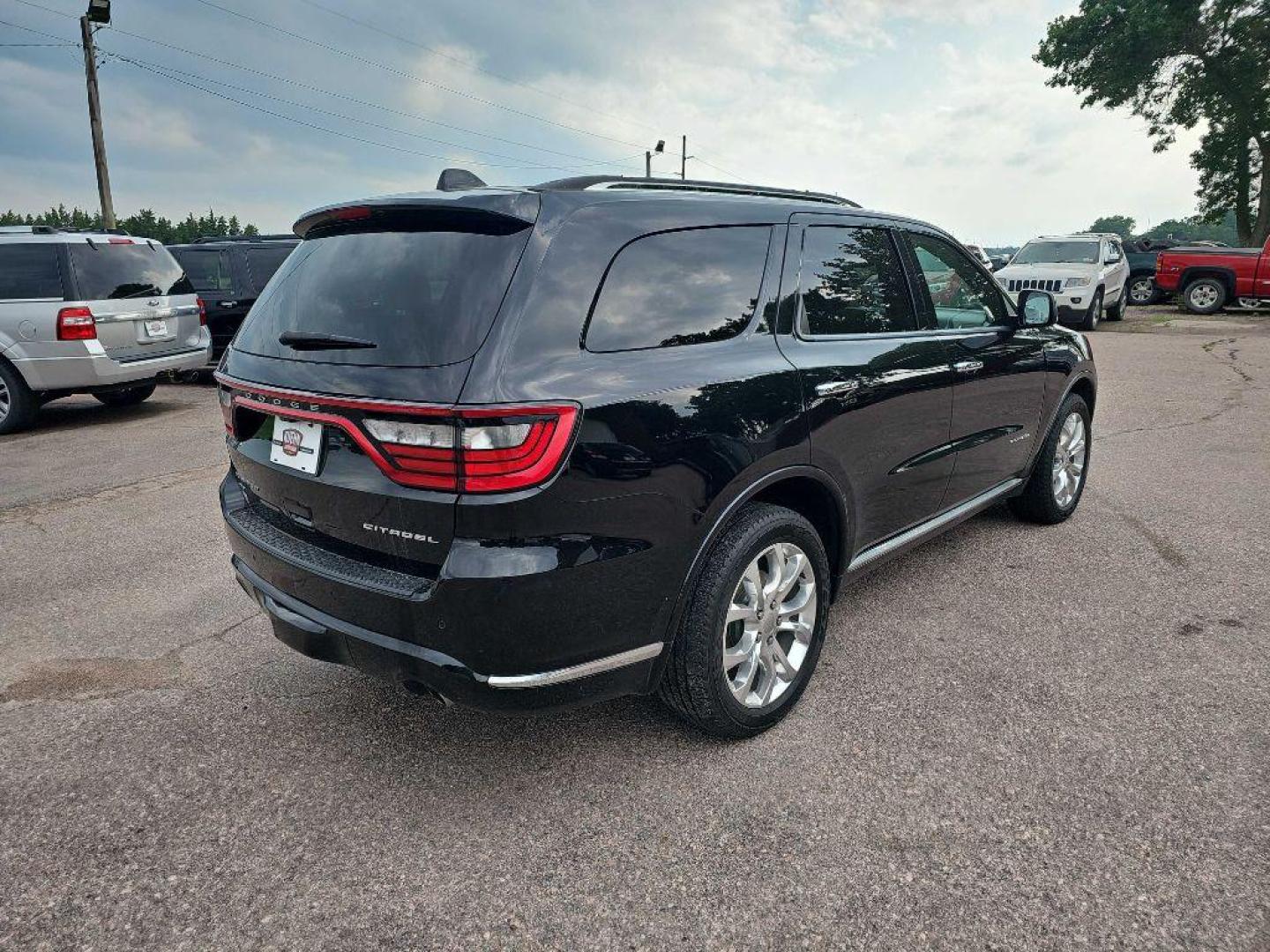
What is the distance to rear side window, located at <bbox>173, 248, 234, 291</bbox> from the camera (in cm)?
1060

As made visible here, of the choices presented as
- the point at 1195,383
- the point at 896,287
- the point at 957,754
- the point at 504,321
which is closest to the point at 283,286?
the point at 504,321

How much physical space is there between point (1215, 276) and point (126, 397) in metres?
21.9

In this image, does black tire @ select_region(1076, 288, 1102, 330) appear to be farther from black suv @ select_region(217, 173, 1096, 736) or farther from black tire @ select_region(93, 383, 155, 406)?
black tire @ select_region(93, 383, 155, 406)

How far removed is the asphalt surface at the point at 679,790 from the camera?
1.91 m

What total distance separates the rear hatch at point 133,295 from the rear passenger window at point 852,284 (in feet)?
24.3

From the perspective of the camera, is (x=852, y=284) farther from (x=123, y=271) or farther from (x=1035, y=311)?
(x=123, y=271)

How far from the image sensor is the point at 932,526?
3.56 m

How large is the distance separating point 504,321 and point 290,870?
5.02 feet

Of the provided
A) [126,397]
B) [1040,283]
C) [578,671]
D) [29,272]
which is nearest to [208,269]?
[126,397]

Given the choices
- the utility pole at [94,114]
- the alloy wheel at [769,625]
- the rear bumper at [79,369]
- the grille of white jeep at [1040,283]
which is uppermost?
the utility pole at [94,114]

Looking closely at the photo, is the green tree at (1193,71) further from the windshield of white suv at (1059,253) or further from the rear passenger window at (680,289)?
the rear passenger window at (680,289)

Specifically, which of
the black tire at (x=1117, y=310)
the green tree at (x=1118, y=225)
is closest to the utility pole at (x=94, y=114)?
the black tire at (x=1117, y=310)

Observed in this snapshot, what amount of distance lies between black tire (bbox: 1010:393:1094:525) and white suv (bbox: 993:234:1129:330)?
1034cm

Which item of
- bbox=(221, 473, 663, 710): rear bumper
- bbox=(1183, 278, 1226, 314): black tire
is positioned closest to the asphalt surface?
bbox=(221, 473, 663, 710): rear bumper
